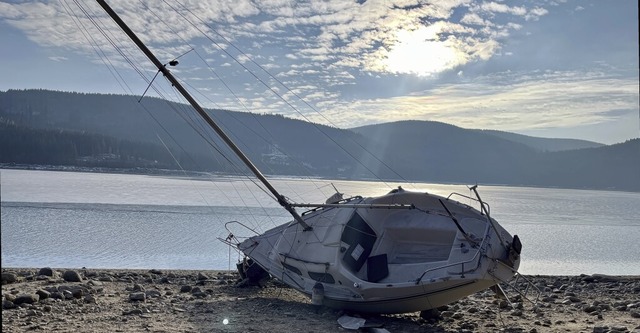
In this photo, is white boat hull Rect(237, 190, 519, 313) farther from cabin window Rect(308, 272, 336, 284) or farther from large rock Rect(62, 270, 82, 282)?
large rock Rect(62, 270, 82, 282)

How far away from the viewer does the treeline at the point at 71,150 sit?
8805mm

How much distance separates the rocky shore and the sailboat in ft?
2.21

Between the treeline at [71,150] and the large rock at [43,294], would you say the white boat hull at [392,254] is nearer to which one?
the large rock at [43,294]

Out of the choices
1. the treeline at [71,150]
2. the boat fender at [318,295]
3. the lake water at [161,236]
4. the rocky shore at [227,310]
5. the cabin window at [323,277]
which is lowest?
the lake water at [161,236]

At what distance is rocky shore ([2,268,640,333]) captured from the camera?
11359 millimetres

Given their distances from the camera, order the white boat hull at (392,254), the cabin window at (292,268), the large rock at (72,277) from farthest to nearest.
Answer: the large rock at (72,277) < the cabin window at (292,268) < the white boat hull at (392,254)

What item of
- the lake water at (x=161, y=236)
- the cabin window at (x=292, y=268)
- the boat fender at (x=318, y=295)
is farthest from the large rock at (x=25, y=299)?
the boat fender at (x=318, y=295)

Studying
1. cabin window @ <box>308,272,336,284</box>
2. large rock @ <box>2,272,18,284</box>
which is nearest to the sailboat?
cabin window @ <box>308,272,336,284</box>

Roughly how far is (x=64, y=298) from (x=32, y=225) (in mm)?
20246

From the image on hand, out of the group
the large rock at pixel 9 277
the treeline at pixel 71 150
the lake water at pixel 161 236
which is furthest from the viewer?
the lake water at pixel 161 236

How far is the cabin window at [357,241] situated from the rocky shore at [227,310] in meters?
1.34

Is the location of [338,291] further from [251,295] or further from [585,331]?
[585,331]

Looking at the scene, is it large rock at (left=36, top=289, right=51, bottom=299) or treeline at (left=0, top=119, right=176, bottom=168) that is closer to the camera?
treeline at (left=0, top=119, right=176, bottom=168)

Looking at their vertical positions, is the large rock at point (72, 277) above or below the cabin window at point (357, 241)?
below
